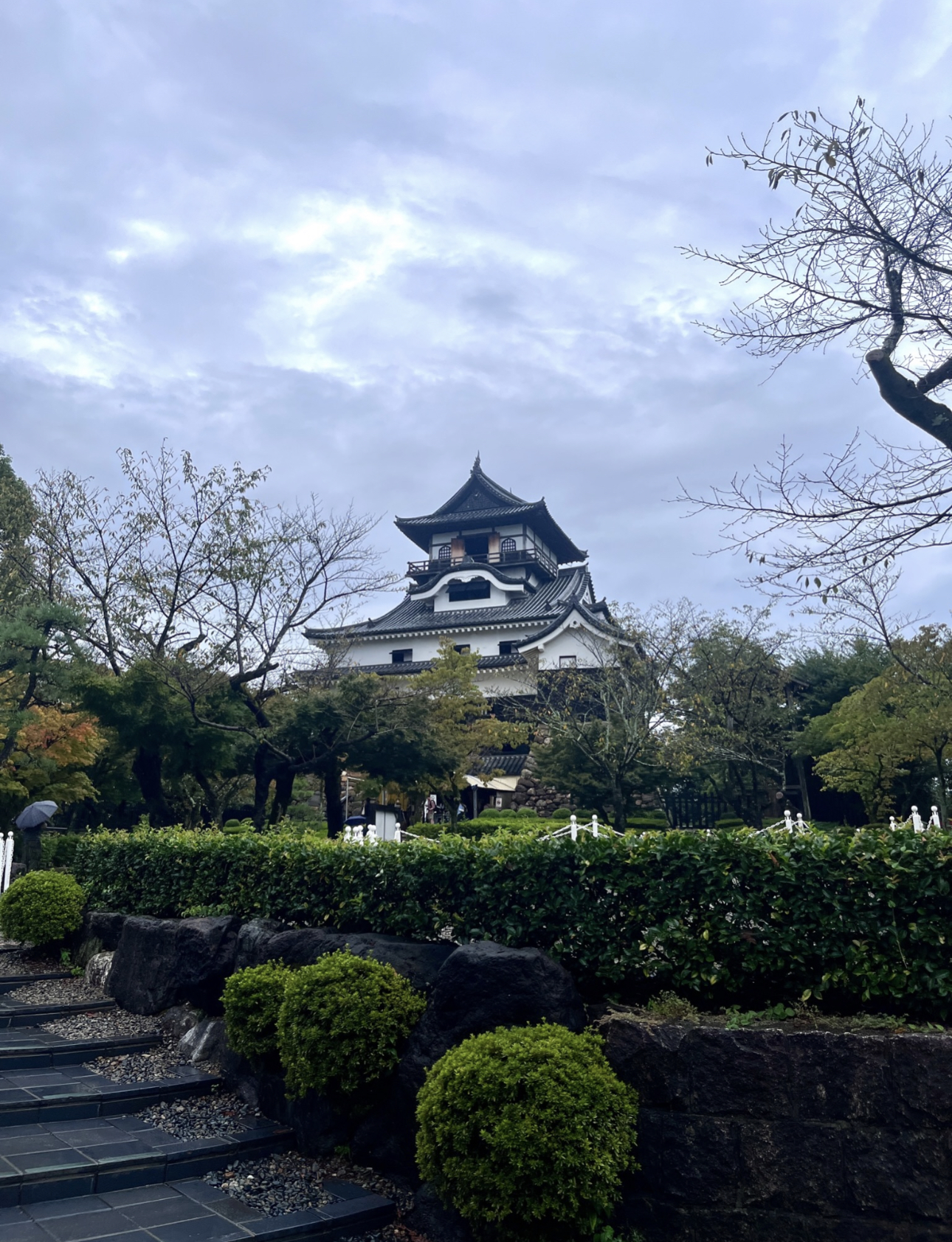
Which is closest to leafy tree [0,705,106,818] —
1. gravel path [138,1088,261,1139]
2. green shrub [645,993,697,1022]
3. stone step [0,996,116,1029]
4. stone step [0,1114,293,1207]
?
stone step [0,996,116,1029]

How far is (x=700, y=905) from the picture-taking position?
483 centimetres

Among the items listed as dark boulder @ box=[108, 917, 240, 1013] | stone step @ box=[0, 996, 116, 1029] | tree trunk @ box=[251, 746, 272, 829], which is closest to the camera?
dark boulder @ box=[108, 917, 240, 1013]

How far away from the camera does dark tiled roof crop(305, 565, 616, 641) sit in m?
33.0

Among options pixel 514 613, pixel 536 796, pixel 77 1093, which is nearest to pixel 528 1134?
pixel 77 1093

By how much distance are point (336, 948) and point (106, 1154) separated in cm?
179

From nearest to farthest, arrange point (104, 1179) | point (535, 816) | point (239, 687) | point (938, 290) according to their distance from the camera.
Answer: point (104, 1179) → point (938, 290) → point (239, 687) → point (535, 816)

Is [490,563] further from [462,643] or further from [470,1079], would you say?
[470,1079]

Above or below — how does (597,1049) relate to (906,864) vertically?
below

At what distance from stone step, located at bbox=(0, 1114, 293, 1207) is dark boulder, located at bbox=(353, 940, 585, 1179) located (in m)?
0.83

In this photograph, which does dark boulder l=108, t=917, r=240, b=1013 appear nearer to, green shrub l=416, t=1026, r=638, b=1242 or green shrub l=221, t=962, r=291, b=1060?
green shrub l=221, t=962, r=291, b=1060

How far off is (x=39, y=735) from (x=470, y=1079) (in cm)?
1394

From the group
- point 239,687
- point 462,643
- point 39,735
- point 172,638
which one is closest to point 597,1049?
point 239,687

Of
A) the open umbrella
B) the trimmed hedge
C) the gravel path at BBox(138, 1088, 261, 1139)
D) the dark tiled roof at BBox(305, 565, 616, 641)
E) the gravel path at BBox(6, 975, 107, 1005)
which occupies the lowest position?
the gravel path at BBox(138, 1088, 261, 1139)

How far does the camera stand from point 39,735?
1538cm
